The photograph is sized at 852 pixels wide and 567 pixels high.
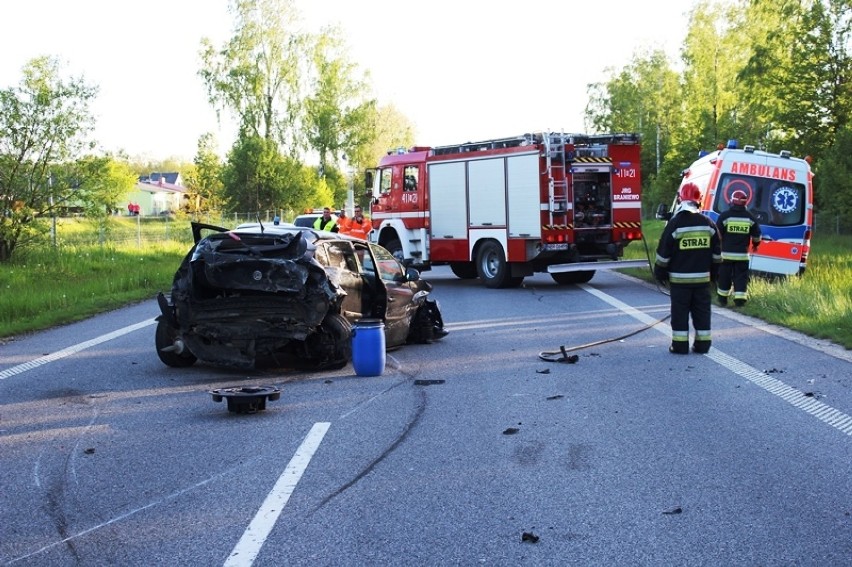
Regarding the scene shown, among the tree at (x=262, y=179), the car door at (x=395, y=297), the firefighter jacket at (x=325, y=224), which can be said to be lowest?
the car door at (x=395, y=297)

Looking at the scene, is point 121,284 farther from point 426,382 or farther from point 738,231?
point 426,382

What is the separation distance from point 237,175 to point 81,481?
183ft

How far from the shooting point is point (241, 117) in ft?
196

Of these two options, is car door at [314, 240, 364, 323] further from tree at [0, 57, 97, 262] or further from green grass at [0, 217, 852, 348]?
tree at [0, 57, 97, 262]

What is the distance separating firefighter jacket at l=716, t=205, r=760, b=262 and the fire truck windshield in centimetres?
269

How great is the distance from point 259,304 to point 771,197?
1127cm

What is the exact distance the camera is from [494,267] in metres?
19.8

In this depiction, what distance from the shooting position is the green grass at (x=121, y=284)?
41.7ft

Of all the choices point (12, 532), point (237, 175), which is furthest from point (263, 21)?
point (12, 532)

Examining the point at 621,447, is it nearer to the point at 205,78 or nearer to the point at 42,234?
the point at 42,234

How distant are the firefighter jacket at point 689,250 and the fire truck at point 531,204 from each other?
8151mm

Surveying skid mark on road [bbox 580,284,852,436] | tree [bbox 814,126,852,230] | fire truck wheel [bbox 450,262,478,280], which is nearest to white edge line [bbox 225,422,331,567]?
skid mark on road [bbox 580,284,852,436]

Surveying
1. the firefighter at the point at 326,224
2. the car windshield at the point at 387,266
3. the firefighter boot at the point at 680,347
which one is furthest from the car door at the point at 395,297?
the firefighter at the point at 326,224

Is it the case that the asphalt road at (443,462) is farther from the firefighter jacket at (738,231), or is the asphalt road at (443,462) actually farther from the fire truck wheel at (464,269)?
the fire truck wheel at (464,269)
